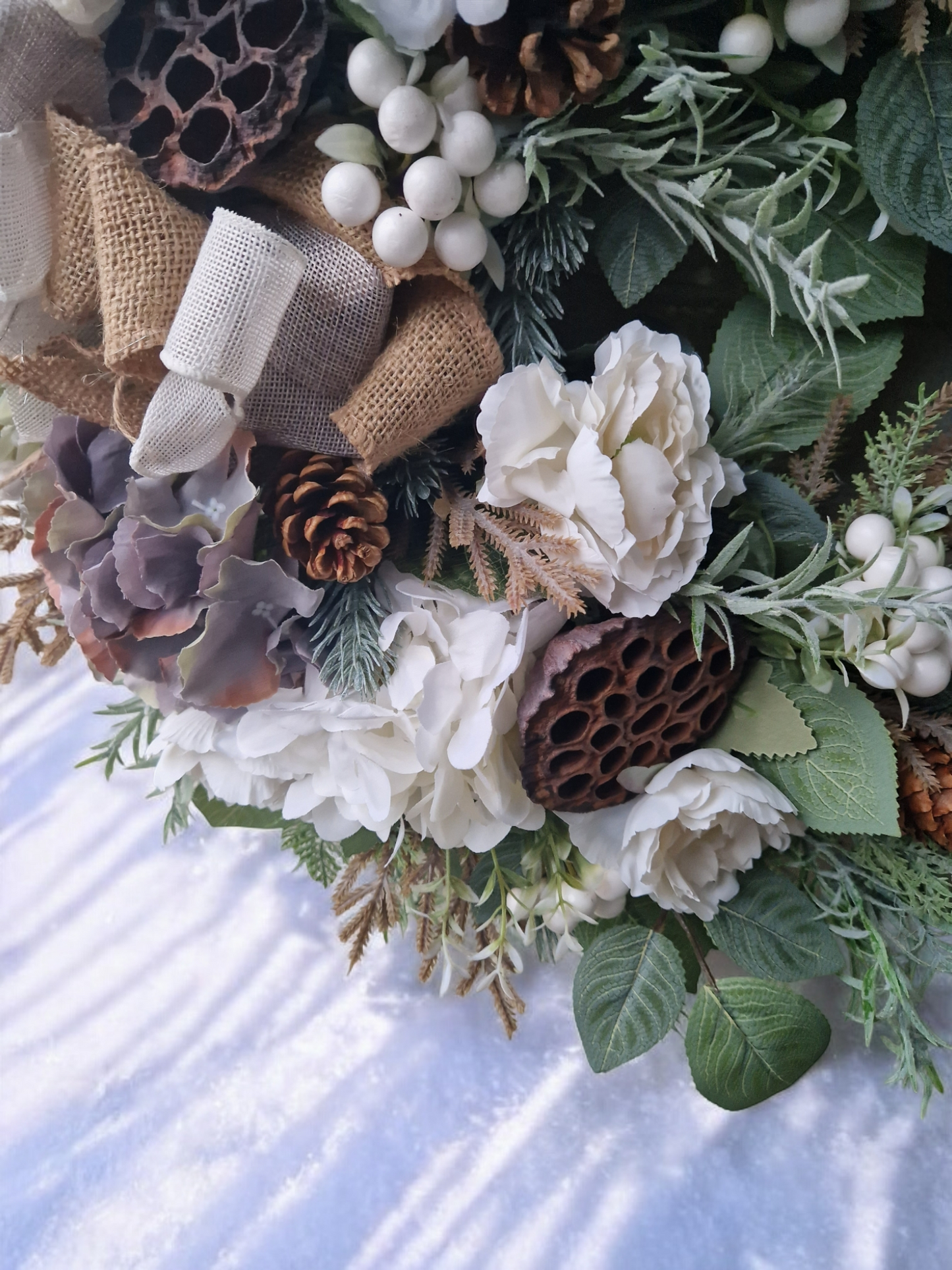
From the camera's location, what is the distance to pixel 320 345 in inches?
17.3

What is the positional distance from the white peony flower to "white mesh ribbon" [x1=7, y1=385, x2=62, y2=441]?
1.19 ft

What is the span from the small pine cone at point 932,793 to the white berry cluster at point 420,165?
34cm

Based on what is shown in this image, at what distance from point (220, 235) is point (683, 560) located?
25 centimetres

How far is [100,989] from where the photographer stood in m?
0.74

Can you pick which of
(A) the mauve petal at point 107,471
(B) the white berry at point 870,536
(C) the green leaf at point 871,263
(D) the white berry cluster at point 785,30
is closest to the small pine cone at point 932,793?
(B) the white berry at point 870,536

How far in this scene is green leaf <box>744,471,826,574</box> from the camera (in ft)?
1.58

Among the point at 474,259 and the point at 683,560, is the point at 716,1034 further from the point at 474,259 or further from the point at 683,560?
the point at 474,259

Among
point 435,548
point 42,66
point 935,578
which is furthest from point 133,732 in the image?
point 935,578

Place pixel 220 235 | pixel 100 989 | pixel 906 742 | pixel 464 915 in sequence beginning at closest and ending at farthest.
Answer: pixel 220 235, pixel 906 742, pixel 464 915, pixel 100 989

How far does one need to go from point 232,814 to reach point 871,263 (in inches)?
19.5

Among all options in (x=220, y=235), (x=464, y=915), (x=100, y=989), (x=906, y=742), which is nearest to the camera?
(x=220, y=235)

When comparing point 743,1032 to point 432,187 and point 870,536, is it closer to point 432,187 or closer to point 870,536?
point 870,536

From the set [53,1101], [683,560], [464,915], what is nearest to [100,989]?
[53,1101]

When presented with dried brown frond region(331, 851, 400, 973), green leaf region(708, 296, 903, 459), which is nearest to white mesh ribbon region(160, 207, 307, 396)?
green leaf region(708, 296, 903, 459)
